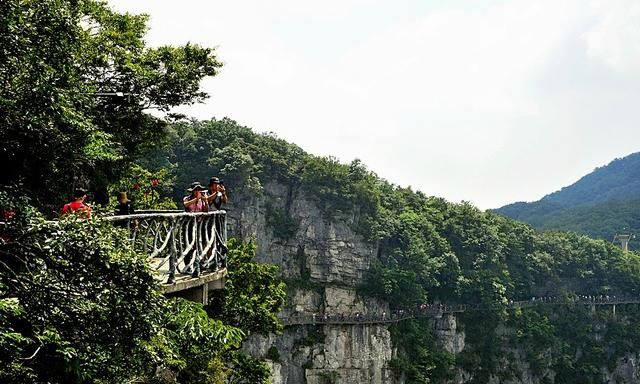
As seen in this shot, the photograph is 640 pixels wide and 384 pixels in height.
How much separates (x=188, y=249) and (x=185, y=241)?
326 mm

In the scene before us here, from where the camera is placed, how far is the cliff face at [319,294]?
146 ft

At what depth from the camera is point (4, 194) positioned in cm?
646

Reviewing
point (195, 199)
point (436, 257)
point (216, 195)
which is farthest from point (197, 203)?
point (436, 257)

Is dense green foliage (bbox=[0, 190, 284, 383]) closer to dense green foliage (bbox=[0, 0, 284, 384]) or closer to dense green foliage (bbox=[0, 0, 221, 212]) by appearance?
dense green foliage (bbox=[0, 0, 284, 384])

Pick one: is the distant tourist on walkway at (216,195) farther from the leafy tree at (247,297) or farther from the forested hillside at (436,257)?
the forested hillside at (436,257)

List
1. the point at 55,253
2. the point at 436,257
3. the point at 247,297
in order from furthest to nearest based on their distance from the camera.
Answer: the point at 436,257
the point at 247,297
the point at 55,253

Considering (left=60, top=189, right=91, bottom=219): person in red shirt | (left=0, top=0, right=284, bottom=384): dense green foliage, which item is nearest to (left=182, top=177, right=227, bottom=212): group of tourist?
(left=60, top=189, right=91, bottom=219): person in red shirt

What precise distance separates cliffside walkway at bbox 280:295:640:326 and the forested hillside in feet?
2.19

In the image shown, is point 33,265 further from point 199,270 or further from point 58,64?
point 199,270

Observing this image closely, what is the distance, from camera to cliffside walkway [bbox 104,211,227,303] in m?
8.51

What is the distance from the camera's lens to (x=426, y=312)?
51250 millimetres

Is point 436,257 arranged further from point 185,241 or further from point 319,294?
point 185,241

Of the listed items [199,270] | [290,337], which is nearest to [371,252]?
[290,337]

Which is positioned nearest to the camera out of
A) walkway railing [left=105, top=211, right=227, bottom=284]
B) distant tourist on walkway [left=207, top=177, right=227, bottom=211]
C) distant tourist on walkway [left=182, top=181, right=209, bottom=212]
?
walkway railing [left=105, top=211, right=227, bottom=284]
